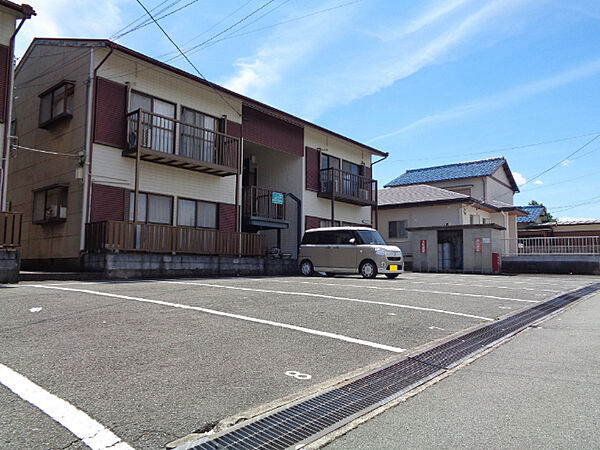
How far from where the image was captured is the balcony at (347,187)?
20750mm

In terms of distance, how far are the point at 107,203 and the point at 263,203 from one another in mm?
6894

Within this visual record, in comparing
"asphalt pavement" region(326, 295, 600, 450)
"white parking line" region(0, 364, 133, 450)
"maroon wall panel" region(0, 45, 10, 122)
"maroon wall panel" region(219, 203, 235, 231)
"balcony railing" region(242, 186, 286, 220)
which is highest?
"maroon wall panel" region(0, 45, 10, 122)

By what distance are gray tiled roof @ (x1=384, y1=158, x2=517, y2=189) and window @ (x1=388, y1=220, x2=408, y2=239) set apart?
27.0ft

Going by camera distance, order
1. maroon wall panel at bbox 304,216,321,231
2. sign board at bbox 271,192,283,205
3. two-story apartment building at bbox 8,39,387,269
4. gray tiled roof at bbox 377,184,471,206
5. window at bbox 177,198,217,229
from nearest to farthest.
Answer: two-story apartment building at bbox 8,39,387,269, window at bbox 177,198,217,229, sign board at bbox 271,192,283,205, maroon wall panel at bbox 304,216,321,231, gray tiled roof at bbox 377,184,471,206

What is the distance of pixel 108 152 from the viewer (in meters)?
13.4

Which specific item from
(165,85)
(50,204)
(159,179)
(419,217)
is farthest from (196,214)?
(419,217)

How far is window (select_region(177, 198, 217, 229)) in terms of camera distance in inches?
603

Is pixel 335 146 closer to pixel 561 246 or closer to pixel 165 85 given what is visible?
pixel 165 85

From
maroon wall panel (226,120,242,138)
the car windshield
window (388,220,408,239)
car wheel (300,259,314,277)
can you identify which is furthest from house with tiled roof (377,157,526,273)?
maroon wall panel (226,120,242,138)

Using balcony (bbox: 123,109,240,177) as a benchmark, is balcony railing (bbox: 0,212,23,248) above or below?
below

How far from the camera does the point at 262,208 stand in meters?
18.7

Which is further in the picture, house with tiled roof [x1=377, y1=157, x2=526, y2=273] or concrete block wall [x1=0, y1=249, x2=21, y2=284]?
house with tiled roof [x1=377, y1=157, x2=526, y2=273]

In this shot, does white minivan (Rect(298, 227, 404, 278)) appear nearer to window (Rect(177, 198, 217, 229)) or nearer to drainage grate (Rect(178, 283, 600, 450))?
window (Rect(177, 198, 217, 229))

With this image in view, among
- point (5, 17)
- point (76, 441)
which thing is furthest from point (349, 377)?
point (5, 17)
